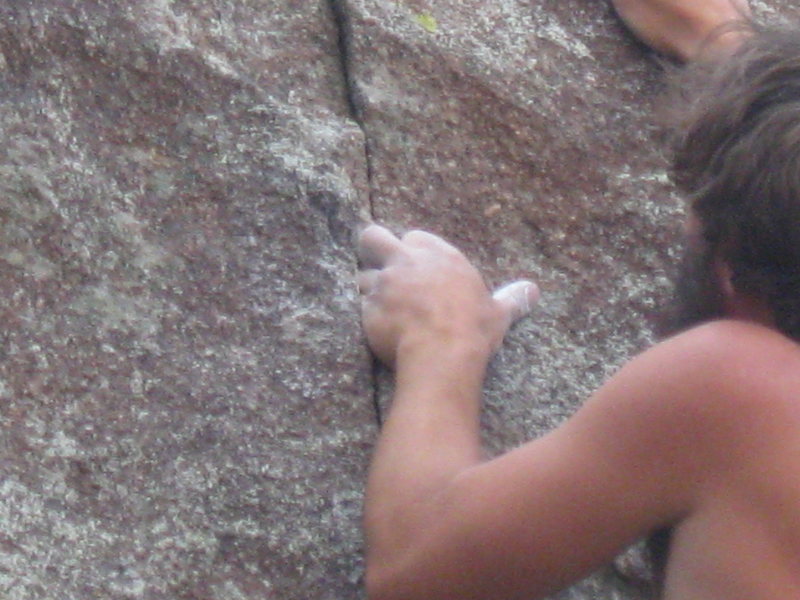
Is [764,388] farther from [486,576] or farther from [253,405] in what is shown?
[253,405]

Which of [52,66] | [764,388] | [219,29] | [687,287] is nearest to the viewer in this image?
[764,388]

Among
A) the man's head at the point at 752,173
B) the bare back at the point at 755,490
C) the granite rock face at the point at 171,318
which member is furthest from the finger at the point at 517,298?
the bare back at the point at 755,490

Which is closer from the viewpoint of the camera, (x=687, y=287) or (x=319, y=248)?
(x=687, y=287)

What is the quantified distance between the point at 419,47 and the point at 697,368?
0.95m

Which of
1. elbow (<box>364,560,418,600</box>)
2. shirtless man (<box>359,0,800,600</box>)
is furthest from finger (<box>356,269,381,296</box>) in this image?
elbow (<box>364,560,418,600</box>)

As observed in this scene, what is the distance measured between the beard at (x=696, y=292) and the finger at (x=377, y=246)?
1.45ft

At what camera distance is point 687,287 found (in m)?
2.08

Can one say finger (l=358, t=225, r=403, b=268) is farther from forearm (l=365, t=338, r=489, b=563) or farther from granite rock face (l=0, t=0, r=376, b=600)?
forearm (l=365, t=338, r=489, b=563)

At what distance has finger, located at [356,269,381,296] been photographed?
230cm

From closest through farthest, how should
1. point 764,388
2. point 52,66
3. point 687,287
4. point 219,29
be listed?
1. point 764,388
2. point 687,287
3. point 52,66
4. point 219,29

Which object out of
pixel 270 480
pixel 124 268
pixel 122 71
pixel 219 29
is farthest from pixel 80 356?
pixel 219 29

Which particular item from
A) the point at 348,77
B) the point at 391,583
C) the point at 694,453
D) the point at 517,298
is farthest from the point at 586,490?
the point at 348,77

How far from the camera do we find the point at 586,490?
1.84 meters

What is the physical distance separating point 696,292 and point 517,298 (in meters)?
0.38
